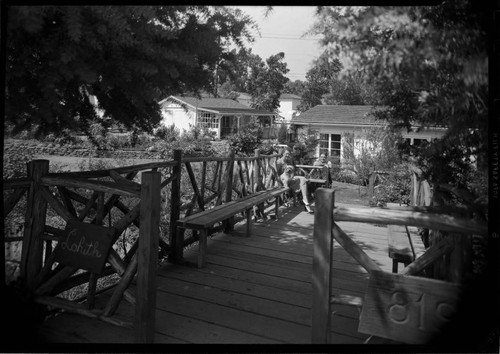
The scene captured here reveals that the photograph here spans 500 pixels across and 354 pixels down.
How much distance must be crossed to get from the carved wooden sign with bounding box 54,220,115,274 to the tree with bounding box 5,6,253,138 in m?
0.83

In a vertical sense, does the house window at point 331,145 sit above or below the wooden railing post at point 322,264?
above

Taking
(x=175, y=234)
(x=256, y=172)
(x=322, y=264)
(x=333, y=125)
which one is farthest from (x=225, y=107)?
(x=322, y=264)

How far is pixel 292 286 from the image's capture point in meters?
4.12

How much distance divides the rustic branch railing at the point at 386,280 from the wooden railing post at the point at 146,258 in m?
1.10

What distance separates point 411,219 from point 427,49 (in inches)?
37.7

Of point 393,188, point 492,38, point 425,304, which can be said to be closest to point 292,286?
point 425,304

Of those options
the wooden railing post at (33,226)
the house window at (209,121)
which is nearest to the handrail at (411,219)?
the wooden railing post at (33,226)

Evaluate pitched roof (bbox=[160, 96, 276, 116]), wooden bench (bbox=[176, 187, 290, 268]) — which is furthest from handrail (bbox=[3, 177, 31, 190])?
pitched roof (bbox=[160, 96, 276, 116])

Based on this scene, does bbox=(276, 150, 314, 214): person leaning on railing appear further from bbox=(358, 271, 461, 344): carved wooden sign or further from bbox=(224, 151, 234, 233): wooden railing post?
bbox=(358, 271, 461, 344): carved wooden sign

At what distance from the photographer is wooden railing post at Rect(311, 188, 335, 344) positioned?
2.62 meters

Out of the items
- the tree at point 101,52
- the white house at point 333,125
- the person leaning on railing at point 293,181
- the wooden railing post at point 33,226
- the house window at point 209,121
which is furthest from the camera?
the house window at point 209,121

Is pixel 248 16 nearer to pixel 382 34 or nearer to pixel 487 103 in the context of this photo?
pixel 382 34

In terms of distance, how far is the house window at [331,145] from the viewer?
18609 millimetres

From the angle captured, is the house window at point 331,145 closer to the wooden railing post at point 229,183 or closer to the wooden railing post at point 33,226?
the wooden railing post at point 229,183
